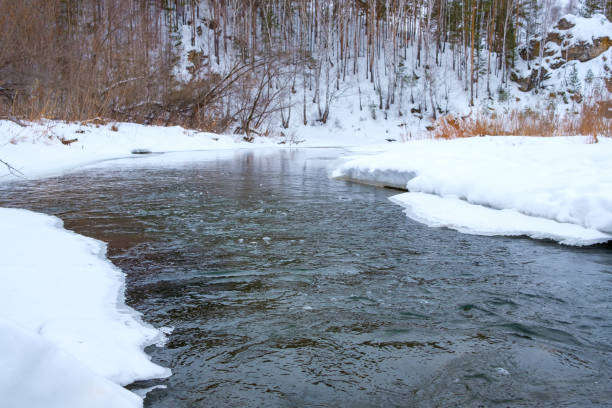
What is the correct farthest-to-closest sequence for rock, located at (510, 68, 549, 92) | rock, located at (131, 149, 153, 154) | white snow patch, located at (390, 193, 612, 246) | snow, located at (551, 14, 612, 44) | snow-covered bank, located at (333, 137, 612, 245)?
1. rock, located at (510, 68, 549, 92)
2. snow, located at (551, 14, 612, 44)
3. rock, located at (131, 149, 153, 154)
4. snow-covered bank, located at (333, 137, 612, 245)
5. white snow patch, located at (390, 193, 612, 246)

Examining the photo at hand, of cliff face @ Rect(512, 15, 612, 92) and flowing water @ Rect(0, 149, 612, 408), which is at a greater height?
cliff face @ Rect(512, 15, 612, 92)

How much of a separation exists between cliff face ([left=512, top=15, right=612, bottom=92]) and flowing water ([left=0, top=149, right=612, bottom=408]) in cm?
2885

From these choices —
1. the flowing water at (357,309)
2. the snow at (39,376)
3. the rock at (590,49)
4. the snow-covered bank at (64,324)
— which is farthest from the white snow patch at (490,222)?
the rock at (590,49)

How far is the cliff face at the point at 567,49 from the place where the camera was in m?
29.0

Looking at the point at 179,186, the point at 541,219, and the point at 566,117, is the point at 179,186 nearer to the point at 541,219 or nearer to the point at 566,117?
the point at 541,219

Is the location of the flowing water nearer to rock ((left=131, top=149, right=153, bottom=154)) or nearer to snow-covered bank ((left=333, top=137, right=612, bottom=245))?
snow-covered bank ((left=333, top=137, right=612, bottom=245))

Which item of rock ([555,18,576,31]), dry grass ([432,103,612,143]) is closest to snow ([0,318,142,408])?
dry grass ([432,103,612,143])

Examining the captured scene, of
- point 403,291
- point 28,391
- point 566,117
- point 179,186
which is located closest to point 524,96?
point 566,117

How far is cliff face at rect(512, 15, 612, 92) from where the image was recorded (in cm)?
2900

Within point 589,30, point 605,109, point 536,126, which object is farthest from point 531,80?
point 605,109

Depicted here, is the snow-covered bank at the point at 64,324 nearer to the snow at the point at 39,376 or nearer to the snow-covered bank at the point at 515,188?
the snow at the point at 39,376

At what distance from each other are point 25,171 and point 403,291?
7.91 meters

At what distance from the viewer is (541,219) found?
4.57 metres

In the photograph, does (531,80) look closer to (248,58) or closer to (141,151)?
(248,58)
